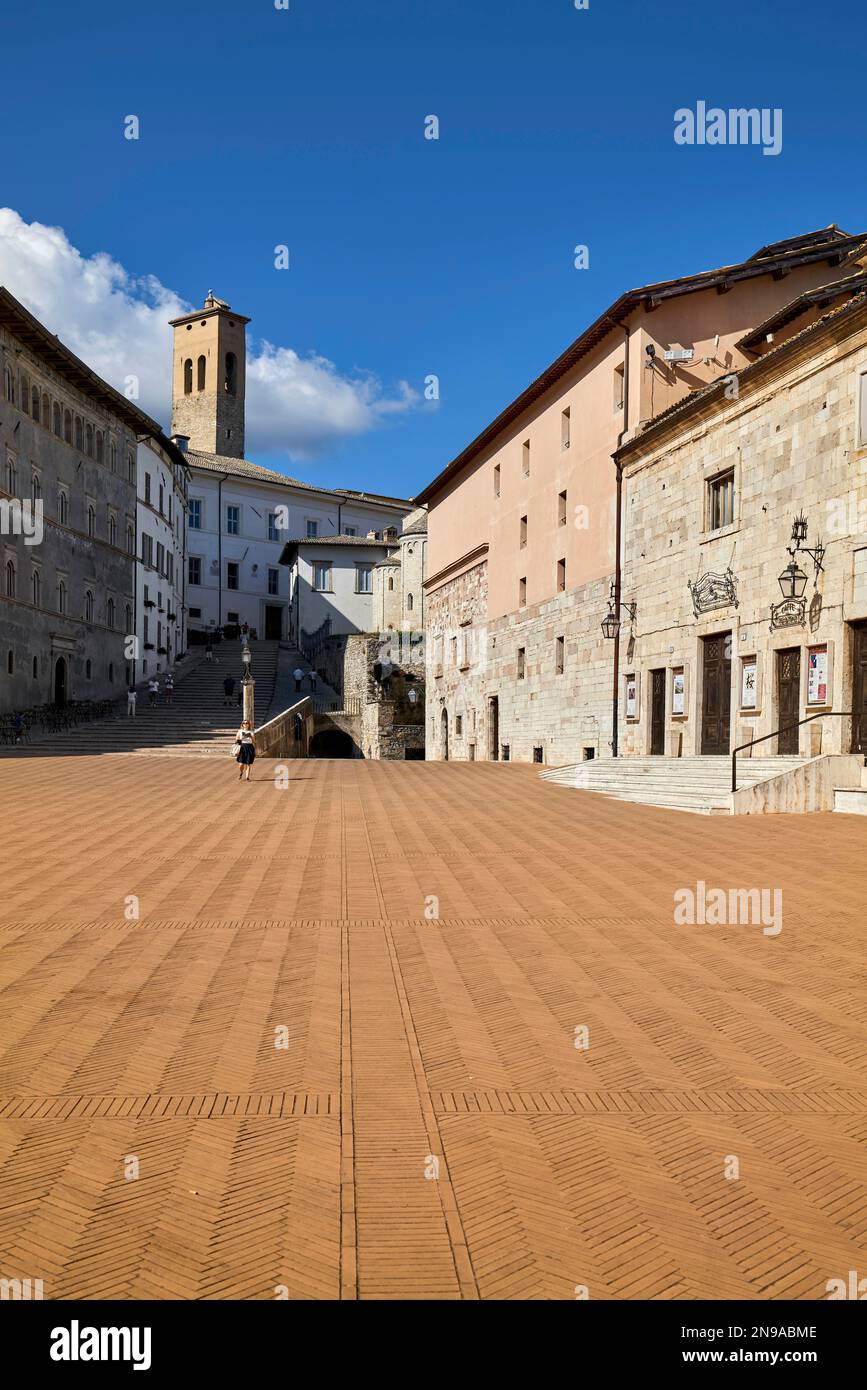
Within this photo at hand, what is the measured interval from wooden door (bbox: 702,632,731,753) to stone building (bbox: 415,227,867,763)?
15.9ft

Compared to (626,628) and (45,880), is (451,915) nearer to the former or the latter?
(45,880)

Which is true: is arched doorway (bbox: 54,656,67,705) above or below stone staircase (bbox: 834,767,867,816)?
above

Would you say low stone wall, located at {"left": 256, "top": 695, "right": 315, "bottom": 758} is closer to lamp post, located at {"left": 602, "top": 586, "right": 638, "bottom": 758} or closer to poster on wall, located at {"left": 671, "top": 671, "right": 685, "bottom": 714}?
lamp post, located at {"left": 602, "top": 586, "right": 638, "bottom": 758}

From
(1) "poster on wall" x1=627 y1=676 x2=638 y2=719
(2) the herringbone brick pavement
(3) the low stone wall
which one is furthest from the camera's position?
(3) the low stone wall

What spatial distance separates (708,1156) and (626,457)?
22.8 metres

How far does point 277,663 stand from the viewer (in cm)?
5503

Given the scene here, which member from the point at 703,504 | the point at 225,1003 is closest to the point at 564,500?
the point at 703,504

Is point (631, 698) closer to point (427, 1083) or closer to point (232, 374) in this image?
point (427, 1083)

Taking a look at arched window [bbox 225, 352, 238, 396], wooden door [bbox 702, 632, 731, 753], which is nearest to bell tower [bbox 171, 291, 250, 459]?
arched window [bbox 225, 352, 238, 396]

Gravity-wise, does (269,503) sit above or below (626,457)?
above

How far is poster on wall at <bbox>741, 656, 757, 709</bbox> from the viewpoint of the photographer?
19.1m

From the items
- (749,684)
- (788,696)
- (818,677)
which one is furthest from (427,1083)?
(749,684)

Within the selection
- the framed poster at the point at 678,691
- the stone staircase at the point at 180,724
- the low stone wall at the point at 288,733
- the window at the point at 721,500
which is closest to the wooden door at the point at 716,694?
the framed poster at the point at 678,691
